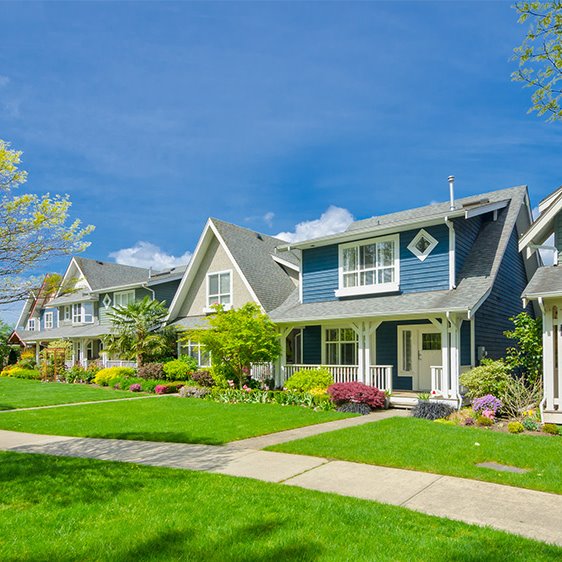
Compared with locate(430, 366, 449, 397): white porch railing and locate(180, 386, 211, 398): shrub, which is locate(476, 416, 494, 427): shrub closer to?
locate(430, 366, 449, 397): white porch railing

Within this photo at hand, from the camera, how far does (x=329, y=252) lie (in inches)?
768

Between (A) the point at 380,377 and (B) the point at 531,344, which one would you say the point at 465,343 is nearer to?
(B) the point at 531,344

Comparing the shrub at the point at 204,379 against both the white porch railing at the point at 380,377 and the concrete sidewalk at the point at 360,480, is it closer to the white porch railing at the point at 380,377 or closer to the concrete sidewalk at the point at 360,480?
the white porch railing at the point at 380,377

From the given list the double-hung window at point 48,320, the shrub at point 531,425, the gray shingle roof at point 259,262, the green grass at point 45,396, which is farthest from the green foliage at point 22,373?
the shrub at point 531,425

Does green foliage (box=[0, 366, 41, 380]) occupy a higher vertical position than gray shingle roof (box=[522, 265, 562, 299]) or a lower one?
lower

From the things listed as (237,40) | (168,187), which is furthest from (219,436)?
(168,187)

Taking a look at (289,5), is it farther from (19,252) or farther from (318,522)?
(318,522)

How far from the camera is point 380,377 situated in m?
16.6

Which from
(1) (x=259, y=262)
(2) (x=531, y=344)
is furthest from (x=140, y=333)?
(2) (x=531, y=344)

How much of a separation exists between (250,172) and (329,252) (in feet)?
14.2

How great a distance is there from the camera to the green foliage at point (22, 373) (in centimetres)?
3269

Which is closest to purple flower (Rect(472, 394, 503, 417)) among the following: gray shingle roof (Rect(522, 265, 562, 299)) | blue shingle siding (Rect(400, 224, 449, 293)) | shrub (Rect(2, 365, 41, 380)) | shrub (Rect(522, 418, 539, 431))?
shrub (Rect(522, 418, 539, 431))

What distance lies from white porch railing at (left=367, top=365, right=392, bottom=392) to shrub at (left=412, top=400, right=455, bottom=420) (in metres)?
2.26

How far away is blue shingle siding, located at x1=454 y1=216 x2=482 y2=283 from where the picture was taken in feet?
55.1
